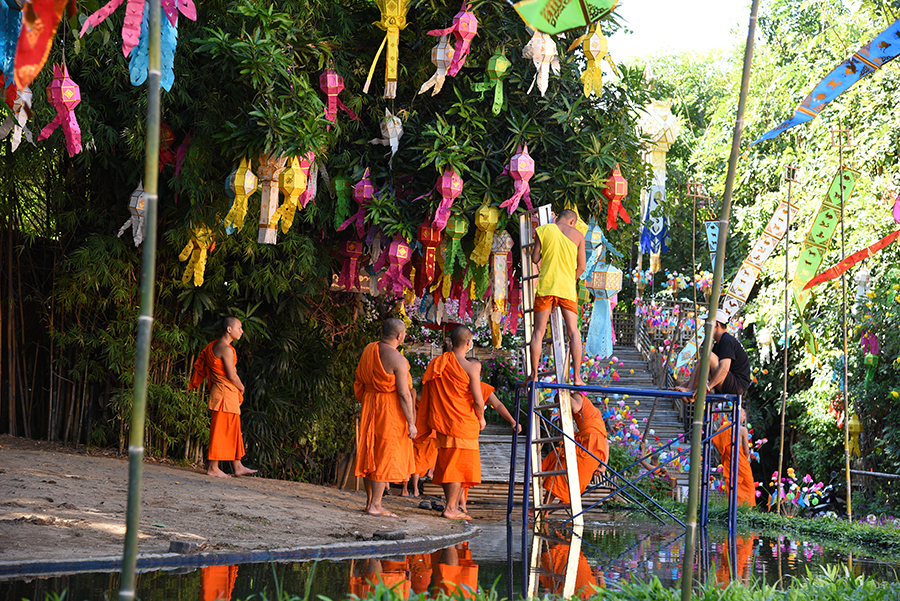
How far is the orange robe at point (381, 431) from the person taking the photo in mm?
7137

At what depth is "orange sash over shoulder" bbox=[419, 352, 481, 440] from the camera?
7742mm

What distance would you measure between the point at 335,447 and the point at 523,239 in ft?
13.4

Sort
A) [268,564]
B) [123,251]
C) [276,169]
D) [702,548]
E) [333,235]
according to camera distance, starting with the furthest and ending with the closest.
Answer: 1. [333,235]
2. [123,251]
3. [276,169]
4. [702,548]
5. [268,564]

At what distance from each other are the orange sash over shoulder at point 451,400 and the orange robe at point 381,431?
0.55 metres

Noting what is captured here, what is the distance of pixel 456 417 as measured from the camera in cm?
774

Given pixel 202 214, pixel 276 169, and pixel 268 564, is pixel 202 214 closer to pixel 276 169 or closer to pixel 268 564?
pixel 276 169

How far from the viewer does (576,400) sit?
27.5 feet

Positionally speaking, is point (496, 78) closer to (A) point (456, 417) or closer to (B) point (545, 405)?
(B) point (545, 405)

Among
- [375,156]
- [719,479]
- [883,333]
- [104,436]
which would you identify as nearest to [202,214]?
[375,156]

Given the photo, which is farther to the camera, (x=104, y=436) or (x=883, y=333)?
(x=883, y=333)

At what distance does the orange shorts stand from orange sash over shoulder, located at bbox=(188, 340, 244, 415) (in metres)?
3.11

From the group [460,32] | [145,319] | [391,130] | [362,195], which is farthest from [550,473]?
[145,319]

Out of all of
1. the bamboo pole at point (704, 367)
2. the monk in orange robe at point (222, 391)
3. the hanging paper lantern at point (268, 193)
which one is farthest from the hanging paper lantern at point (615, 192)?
the bamboo pole at point (704, 367)

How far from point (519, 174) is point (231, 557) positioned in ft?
14.0
